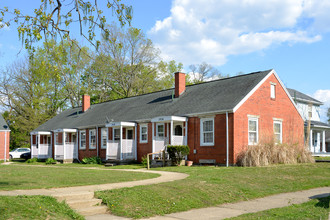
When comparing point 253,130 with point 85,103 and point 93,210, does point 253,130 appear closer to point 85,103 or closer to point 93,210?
point 93,210

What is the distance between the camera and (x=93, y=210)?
8805 mm

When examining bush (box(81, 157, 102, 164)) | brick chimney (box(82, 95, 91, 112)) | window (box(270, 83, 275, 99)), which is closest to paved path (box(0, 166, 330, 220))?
window (box(270, 83, 275, 99))

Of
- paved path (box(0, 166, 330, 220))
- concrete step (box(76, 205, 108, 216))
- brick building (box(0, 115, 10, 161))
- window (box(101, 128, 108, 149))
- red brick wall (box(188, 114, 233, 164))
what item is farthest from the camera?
brick building (box(0, 115, 10, 161))

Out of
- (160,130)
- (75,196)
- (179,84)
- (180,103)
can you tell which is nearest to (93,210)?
(75,196)

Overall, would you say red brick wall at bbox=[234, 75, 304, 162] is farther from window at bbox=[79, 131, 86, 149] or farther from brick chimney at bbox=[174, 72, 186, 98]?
window at bbox=[79, 131, 86, 149]

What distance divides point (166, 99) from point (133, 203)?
60.2 ft

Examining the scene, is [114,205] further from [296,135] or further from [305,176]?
[296,135]

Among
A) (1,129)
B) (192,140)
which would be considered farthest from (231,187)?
(1,129)

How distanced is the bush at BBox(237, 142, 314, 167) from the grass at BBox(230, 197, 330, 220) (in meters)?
9.22

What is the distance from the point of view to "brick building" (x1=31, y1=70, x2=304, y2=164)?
20578mm

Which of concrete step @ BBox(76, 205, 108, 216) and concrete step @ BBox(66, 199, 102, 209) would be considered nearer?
concrete step @ BBox(76, 205, 108, 216)

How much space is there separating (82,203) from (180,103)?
53.0ft

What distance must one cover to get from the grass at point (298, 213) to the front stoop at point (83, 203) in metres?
3.39

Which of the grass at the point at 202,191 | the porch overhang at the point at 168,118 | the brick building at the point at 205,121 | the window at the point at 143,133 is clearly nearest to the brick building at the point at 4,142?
the brick building at the point at 205,121
